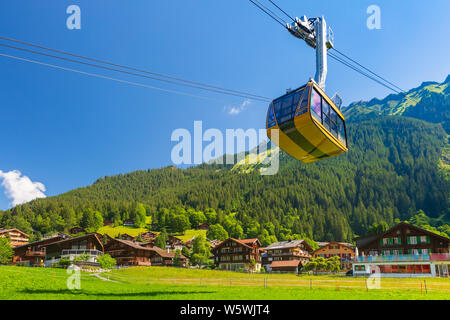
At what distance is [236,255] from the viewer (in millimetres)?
95625

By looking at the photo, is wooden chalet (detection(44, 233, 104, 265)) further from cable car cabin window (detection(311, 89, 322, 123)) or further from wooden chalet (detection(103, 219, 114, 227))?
wooden chalet (detection(103, 219, 114, 227))

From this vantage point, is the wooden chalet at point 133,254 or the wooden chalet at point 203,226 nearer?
the wooden chalet at point 133,254

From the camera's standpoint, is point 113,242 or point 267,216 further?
point 267,216

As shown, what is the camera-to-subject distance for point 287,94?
22719 millimetres

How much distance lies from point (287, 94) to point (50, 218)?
544 ft

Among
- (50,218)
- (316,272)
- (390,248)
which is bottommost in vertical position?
(316,272)

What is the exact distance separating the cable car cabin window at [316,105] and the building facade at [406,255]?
4614 cm

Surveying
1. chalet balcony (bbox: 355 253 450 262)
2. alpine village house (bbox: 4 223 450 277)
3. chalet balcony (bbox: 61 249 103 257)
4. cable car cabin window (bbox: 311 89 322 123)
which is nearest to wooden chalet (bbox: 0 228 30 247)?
alpine village house (bbox: 4 223 450 277)

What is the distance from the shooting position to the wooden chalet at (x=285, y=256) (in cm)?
8788

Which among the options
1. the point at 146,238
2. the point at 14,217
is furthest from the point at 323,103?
the point at 14,217

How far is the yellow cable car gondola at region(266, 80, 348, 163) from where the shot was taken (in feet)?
69.1

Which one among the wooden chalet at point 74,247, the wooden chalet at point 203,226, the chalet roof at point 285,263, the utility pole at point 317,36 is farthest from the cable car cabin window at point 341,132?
the wooden chalet at point 203,226

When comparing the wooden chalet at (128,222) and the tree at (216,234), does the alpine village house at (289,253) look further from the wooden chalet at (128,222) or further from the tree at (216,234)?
the wooden chalet at (128,222)

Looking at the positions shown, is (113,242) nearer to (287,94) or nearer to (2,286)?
(2,286)
